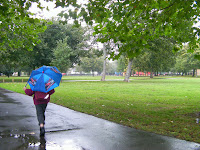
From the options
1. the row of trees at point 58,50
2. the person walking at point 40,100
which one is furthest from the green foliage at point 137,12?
the row of trees at point 58,50

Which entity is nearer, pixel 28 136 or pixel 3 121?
pixel 28 136

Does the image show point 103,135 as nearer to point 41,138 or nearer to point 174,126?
point 41,138

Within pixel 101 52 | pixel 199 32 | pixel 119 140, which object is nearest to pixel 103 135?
pixel 119 140

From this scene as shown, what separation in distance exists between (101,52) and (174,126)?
3490cm

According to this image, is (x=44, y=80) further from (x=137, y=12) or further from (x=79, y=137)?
(x=137, y=12)

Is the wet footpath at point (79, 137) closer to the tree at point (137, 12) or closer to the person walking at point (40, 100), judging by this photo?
the person walking at point (40, 100)

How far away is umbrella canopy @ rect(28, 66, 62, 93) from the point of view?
5.25 meters

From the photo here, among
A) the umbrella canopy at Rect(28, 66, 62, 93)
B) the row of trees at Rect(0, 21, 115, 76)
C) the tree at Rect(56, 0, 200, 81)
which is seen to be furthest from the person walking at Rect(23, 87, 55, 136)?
the row of trees at Rect(0, 21, 115, 76)

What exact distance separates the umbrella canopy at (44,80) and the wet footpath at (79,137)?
4.03ft

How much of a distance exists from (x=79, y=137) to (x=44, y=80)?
5.35 feet

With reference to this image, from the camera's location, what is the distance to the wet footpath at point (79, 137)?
4730mm

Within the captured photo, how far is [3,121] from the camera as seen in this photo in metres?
7.04

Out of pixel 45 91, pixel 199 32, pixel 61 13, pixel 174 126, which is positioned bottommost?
pixel 174 126

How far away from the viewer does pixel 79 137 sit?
17.6ft
